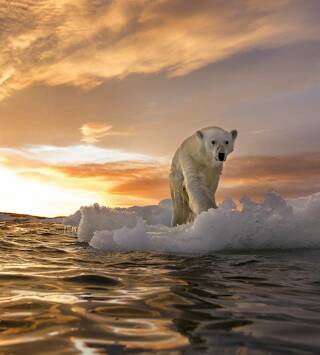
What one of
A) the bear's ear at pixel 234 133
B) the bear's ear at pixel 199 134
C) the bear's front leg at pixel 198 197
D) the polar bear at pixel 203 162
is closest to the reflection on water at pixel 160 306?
the bear's front leg at pixel 198 197

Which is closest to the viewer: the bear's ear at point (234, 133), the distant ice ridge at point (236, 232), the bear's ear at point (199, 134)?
the distant ice ridge at point (236, 232)

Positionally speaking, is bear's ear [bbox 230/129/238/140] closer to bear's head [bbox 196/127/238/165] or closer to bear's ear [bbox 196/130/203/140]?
bear's head [bbox 196/127/238/165]

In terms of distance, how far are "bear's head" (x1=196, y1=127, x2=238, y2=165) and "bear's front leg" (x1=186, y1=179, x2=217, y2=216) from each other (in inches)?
24.2

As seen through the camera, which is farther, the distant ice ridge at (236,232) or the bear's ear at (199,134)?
the bear's ear at (199,134)

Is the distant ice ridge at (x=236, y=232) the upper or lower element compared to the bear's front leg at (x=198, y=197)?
lower

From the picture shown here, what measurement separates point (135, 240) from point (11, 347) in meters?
5.40

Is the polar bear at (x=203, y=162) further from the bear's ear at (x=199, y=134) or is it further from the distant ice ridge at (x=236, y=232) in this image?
the distant ice ridge at (x=236, y=232)

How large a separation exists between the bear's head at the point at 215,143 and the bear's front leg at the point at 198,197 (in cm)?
61

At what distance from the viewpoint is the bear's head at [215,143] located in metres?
9.58

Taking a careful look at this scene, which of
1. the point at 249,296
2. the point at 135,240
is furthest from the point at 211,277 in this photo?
the point at 135,240

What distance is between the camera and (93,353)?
2.32 metres

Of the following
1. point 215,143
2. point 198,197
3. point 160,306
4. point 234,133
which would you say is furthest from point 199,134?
point 160,306

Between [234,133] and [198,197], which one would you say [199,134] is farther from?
[198,197]

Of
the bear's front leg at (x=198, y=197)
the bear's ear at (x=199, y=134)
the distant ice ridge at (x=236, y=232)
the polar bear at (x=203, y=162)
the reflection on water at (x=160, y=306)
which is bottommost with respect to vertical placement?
the reflection on water at (x=160, y=306)
